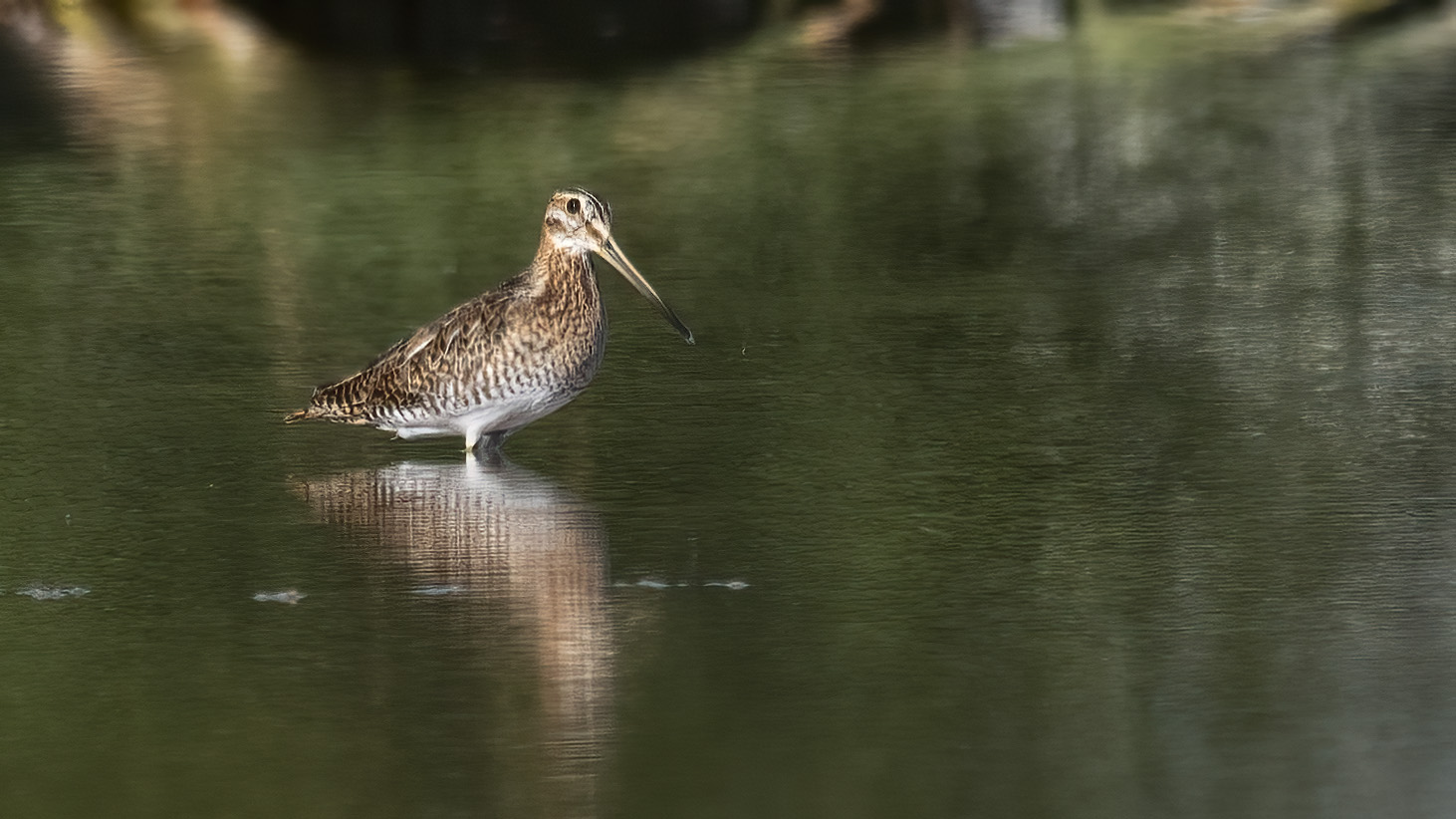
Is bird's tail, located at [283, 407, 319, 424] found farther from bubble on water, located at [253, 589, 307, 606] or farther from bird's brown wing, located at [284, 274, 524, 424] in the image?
bubble on water, located at [253, 589, 307, 606]

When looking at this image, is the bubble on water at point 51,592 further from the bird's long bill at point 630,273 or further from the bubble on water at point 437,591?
the bird's long bill at point 630,273

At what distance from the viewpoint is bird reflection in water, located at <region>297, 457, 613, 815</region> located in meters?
5.72

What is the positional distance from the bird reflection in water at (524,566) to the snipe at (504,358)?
18cm

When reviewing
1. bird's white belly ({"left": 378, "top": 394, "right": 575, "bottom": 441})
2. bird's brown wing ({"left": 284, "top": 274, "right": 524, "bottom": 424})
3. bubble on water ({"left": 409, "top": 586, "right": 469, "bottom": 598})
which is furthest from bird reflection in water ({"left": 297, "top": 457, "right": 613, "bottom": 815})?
bird's brown wing ({"left": 284, "top": 274, "right": 524, "bottom": 424})

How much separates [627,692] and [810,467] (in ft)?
7.37

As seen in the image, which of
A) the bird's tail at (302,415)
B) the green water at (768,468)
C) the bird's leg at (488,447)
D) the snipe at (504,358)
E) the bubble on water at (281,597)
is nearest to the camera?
the green water at (768,468)


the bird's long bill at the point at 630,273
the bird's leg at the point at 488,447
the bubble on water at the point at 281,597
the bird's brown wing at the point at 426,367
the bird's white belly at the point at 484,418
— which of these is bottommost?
the bubble on water at the point at 281,597

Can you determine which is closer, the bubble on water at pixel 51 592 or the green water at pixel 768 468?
the green water at pixel 768 468

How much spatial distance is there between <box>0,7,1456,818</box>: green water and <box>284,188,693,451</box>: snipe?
18 cm

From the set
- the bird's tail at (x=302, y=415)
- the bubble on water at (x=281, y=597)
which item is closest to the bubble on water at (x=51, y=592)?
the bubble on water at (x=281, y=597)

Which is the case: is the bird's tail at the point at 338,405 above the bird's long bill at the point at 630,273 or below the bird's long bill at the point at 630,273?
below

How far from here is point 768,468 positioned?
820cm

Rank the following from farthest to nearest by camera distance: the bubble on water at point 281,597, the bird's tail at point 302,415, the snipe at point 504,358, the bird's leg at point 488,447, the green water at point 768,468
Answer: the bird's tail at point 302,415, the bird's leg at point 488,447, the snipe at point 504,358, the bubble on water at point 281,597, the green water at point 768,468

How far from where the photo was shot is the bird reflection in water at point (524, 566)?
5.72 metres
